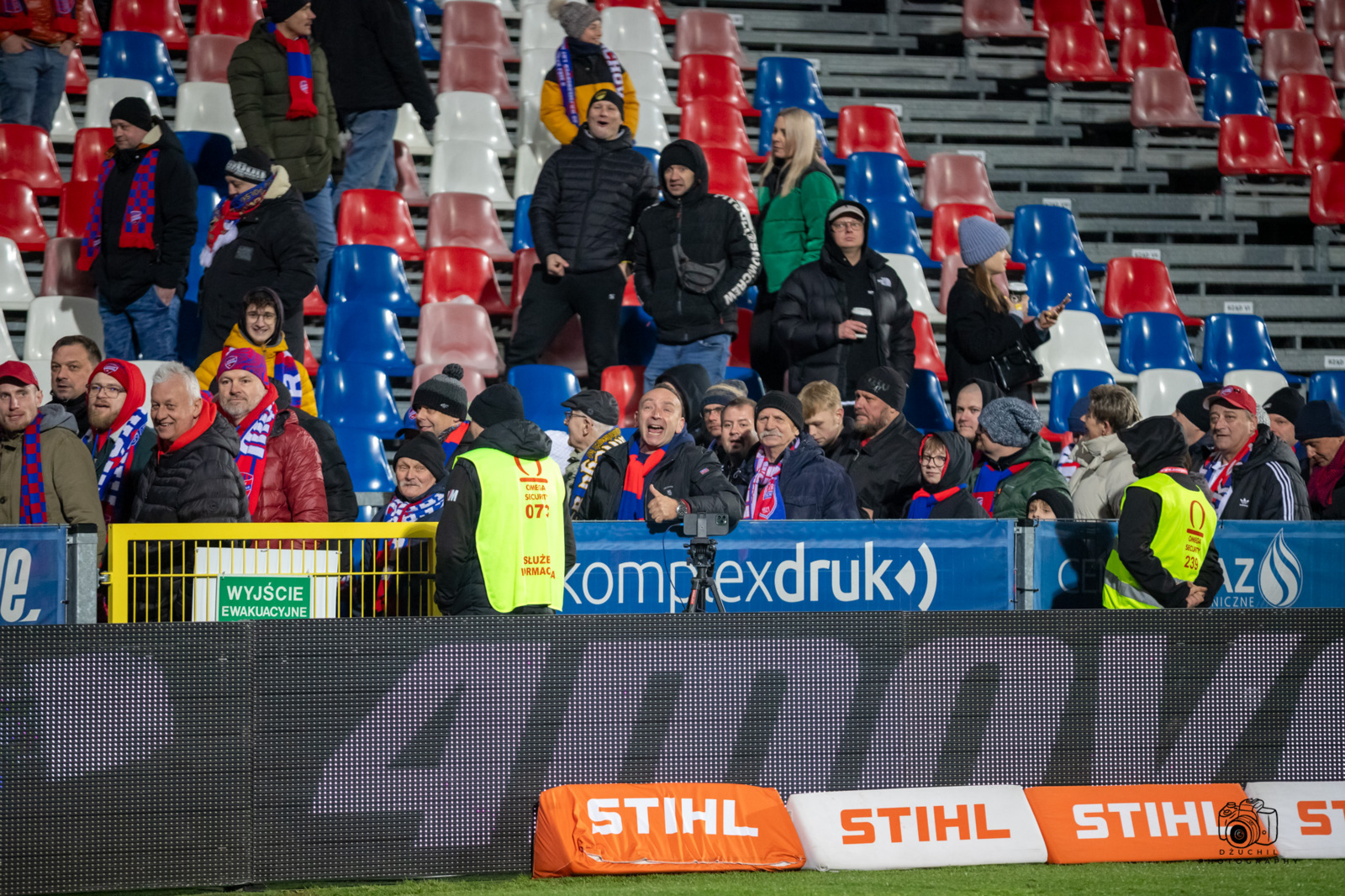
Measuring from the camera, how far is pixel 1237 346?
1239 centimetres

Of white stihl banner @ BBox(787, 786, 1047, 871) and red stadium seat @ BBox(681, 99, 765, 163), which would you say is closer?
white stihl banner @ BBox(787, 786, 1047, 871)

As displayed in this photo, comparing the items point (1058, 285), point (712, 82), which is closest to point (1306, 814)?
point (1058, 285)

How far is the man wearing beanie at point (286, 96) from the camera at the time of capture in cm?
998

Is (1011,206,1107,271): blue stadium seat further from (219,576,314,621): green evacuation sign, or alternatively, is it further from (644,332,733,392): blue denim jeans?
(219,576,314,621): green evacuation sign

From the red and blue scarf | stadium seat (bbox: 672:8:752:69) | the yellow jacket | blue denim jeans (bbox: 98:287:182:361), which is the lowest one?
the yellow jacket

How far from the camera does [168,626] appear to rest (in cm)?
505

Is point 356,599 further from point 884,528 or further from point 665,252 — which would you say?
point 665,252

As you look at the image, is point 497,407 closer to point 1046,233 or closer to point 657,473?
point 657,473

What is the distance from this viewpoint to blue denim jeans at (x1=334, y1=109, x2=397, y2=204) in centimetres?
1069

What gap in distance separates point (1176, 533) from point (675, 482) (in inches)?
87.1

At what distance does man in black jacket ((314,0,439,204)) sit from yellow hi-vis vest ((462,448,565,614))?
5.52 meters

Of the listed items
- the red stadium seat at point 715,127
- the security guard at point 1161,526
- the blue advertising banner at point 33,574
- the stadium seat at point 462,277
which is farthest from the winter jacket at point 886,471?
the red stadium seat at point 715,127

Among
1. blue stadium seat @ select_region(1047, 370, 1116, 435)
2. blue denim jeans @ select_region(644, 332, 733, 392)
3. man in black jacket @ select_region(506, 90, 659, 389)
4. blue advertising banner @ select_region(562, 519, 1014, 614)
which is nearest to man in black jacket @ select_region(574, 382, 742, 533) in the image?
blue advertising banner @ select_region(562, 519, 1014, 614)

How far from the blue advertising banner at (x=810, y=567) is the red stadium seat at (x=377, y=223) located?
4.85 metres
